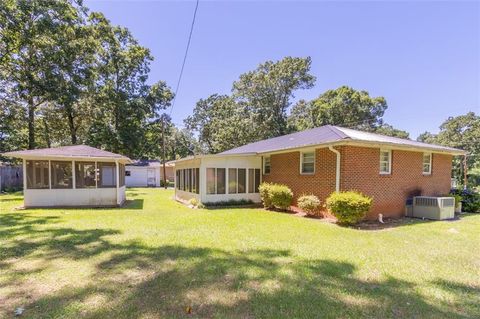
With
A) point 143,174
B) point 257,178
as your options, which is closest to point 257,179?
point 257,178

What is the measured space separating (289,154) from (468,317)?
9247mm

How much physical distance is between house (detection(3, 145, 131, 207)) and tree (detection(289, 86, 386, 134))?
24.5 meters

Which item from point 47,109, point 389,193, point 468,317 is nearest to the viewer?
point 468,317

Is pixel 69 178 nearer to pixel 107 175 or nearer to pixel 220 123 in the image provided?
pixel 107 175

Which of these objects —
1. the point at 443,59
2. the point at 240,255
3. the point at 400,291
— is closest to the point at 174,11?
the point at 240,255

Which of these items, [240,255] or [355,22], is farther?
[355,22]

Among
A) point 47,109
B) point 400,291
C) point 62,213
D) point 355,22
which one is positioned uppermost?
point 355,22

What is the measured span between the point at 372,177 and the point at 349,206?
2234 millimetres

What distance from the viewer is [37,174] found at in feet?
40.6

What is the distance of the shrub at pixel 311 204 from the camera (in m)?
9.91

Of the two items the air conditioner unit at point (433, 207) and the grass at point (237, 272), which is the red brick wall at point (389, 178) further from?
the grass at point (237, 272)

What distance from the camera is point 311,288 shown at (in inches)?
153

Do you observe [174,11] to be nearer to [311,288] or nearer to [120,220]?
[120,220]

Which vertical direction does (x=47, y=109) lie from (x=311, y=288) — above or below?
above
